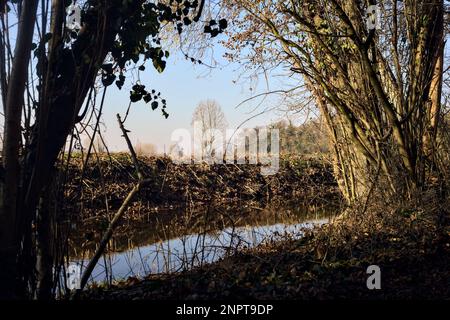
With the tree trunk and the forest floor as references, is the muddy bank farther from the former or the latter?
the tree trunk

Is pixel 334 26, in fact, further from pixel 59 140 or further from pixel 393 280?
pixel 59 140

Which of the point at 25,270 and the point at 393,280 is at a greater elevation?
the point at 25,270

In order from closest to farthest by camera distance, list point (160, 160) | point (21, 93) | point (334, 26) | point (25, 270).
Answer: point (21, 93) < point (25, 270) < point (334, 26) < point (160, 160)

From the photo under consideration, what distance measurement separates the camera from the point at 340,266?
4.73 meters

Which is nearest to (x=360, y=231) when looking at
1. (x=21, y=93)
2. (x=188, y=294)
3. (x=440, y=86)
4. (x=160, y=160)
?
(x=188, y=294)

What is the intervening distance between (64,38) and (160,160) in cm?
1138

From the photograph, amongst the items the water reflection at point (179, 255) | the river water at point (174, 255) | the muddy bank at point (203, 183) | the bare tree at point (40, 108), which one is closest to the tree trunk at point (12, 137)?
the bare tree at point (40, 108)

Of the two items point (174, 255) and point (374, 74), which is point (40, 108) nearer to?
point (174, 255)

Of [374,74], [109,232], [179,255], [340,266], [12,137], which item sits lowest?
[340,266]

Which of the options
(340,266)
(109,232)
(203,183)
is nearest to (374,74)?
(340,266)

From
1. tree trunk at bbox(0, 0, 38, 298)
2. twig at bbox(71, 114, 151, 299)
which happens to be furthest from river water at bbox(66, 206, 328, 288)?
tree trunk at bbox(0, 0, 38, 298)

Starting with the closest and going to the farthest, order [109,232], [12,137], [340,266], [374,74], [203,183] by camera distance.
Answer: [12,137], [109,232], [340,266], [374,74], [203,183]

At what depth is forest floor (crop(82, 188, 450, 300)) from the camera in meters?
4.07

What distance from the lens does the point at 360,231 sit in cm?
584
